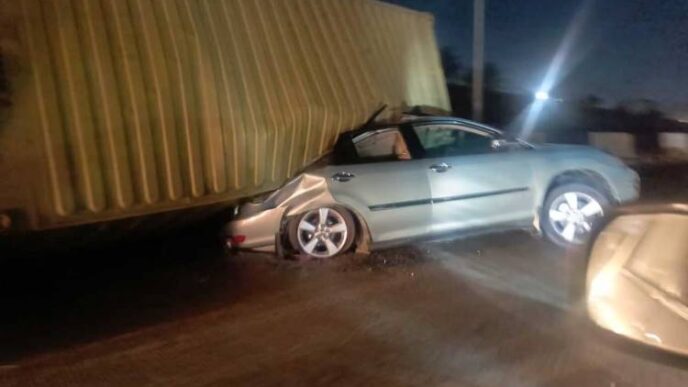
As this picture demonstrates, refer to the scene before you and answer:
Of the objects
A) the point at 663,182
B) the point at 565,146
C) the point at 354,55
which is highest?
the point at 354,55

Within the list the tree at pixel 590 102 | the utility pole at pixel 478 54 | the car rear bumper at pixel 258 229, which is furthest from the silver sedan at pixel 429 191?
the tree at pixel 590 102

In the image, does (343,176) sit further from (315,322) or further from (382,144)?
(315,322)

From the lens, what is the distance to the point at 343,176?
8.89m

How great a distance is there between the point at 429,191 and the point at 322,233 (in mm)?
1231

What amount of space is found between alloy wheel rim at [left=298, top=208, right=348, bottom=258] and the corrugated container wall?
958 mm

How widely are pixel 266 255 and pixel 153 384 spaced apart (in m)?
3.96

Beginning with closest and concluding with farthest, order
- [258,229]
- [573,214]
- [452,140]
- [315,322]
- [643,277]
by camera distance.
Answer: [643,277], [315,322], [258,229], [573,214], [452,140]

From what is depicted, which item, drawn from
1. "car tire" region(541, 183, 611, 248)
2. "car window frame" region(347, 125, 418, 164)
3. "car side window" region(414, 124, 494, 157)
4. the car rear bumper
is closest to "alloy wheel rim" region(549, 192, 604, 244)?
"car tire" region(541, 183, 611, 248)

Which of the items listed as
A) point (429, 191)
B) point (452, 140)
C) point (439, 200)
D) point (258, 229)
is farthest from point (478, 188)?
point (258, 229)

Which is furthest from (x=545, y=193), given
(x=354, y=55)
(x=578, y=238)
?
(x=354, y=55)

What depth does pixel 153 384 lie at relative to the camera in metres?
5.48

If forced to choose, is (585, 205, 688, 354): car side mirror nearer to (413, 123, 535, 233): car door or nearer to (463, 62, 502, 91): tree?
(413, 123, 535, 233): car door

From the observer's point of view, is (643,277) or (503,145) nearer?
(643,277)

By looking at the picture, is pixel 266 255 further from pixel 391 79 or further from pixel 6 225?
pixel 391 79
